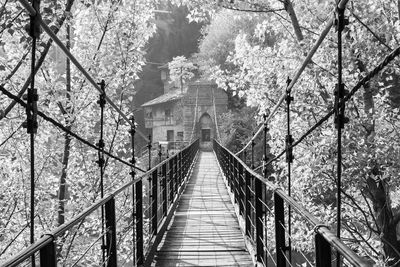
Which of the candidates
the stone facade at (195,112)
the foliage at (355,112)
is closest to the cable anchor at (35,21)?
the foliage at (355,112)

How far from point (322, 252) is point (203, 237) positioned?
368cm

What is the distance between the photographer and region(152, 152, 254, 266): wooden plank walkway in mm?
4113

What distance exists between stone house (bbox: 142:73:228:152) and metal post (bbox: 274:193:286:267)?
32731mm

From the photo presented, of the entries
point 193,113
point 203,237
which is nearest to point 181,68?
point 193,113

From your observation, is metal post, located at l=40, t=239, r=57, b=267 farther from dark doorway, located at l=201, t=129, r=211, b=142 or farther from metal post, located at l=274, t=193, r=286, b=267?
dark doorway, located at l=201, t=129, r=211, b=142

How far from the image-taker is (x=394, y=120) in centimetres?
530

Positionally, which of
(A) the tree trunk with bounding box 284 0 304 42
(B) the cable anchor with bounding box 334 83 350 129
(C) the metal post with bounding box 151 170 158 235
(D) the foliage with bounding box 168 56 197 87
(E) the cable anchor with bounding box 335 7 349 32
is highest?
(D) the foliage with bounding box 168 56 197 87

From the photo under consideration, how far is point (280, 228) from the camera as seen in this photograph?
8.87ft

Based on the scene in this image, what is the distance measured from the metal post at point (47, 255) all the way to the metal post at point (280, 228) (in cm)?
152

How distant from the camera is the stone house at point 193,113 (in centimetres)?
3778

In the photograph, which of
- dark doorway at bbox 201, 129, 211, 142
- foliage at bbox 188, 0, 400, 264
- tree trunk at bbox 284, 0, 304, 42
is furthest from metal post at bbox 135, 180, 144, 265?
dark doorway at bbox 201, 129, 211, 142

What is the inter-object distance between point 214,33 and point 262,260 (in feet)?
115

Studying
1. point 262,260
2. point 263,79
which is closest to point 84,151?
point 263,79

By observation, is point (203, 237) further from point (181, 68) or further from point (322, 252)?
point (181, 68)
